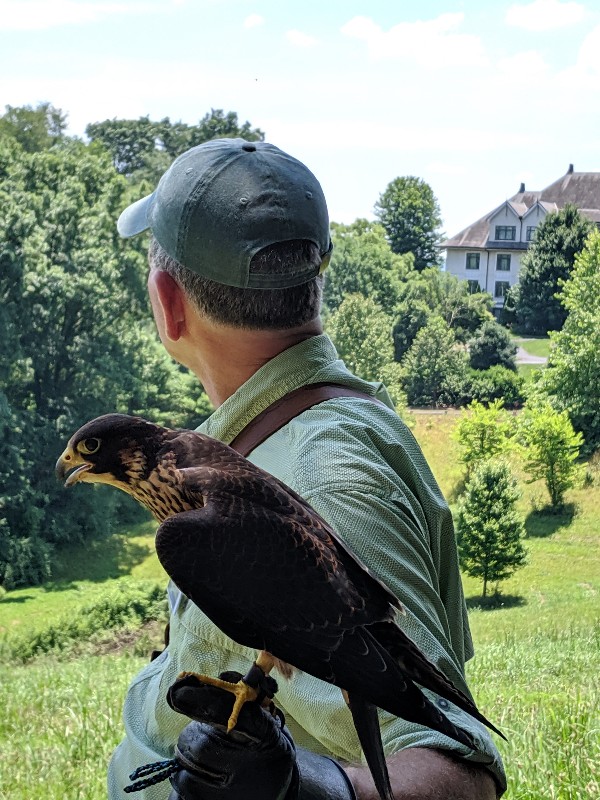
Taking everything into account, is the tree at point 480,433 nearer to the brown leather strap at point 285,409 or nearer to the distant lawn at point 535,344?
the distant lawn at point 535,344

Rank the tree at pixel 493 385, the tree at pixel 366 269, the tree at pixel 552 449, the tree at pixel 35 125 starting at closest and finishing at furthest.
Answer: the tree at pixel 552 449, the tree at pixel 493 385, the tree at pixel 366 269, the tree at pixel 35 125

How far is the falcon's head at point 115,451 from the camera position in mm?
829

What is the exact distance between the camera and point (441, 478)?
33.1ft

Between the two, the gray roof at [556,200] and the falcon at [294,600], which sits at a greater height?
the falcon at [294,600]

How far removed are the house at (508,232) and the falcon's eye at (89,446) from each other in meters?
9.82

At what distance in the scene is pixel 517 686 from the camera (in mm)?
3654

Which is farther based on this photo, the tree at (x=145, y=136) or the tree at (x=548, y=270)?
the tree at (x=145, y=136)

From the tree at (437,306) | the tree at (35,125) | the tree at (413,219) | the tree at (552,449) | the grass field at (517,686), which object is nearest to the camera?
the grass field at (517,686)

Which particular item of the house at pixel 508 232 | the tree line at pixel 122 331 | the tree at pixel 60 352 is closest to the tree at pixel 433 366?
the tree line at pixel 122 331

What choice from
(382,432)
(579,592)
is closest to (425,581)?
(382,432)

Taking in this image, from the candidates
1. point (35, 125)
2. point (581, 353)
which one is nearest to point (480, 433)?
point (581, 353)

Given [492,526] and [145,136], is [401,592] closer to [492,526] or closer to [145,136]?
[492,526]

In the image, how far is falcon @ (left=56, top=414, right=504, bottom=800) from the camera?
2.40ft

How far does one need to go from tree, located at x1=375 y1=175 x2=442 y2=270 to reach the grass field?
248cm
